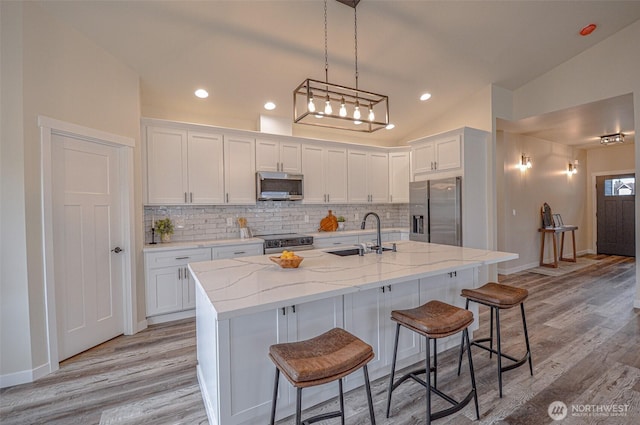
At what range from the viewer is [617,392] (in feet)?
7.18

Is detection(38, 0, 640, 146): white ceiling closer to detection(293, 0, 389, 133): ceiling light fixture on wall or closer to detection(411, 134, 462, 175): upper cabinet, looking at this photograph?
detection(293, 0, 389, 133): ceiling light fixture on wall

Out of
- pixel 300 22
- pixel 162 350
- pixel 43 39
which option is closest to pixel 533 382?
pixel 162 350

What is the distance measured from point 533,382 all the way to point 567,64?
434 cm

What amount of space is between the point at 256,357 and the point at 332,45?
3208 mm

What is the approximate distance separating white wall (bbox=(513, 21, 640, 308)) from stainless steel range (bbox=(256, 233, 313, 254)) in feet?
12.8

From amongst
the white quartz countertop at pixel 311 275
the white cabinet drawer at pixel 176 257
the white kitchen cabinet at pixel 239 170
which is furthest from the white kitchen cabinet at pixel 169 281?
the white quartz countertop at pixel 311 275

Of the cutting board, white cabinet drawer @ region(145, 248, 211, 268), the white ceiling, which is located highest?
the white ceiling

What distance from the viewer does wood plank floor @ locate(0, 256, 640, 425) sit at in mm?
1993

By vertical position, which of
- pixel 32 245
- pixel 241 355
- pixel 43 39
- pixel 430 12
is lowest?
pixel 241 355

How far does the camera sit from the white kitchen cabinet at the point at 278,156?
446cm

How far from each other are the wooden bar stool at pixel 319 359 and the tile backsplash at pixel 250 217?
3087mm

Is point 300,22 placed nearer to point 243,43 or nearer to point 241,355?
point 243,43

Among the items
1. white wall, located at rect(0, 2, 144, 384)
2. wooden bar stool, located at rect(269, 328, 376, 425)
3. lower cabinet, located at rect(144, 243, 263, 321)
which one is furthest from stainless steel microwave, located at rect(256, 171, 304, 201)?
wooden bar stool, located at rect(269, 328, 376, 425)

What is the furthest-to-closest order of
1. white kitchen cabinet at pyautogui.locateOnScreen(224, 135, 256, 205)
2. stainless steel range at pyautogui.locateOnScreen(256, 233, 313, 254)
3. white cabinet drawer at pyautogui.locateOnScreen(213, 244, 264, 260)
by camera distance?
white kitchen cabinet at pyautogui.locateOnScreen(224, 135, 256, 205) → stainless steel range at pyautogui.locateOnScreen(256, 233, 313, 254) → white cabinet drawer at pyautogui.locateOnScreen(213, 244, 264, 260)
